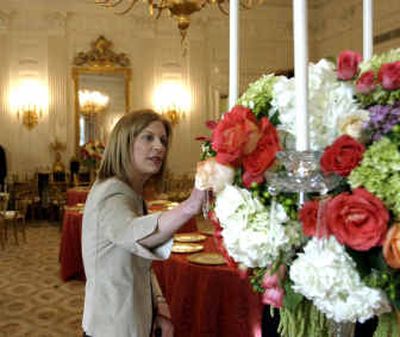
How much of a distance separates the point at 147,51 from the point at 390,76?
37.4 feet

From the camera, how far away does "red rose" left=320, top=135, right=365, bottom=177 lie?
774mm

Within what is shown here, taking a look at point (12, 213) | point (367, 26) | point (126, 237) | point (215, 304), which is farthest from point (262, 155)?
point (12, 213)

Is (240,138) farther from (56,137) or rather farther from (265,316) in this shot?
(56,137)

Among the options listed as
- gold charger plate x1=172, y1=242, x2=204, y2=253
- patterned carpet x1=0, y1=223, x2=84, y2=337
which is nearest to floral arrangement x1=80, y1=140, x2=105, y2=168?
patterned carpet x1=0, y1=223, x2=84, y2=337

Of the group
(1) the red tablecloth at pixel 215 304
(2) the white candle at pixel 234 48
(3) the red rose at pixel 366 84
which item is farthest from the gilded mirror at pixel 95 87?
(3) the red rose at pixel 366 84

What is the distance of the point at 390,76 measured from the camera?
0.80 m

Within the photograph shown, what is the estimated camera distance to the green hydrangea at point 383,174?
2.45 feet

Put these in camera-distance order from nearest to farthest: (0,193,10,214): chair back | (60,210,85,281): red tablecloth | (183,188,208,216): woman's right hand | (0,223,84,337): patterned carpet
A: (183,188,208,216): woman's right hand → (0,223,84,337): patterned carpet → (60,210,85,281): red tablecloth → (0,193,10,214): chair back

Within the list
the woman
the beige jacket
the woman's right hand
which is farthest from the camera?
the beige jacket

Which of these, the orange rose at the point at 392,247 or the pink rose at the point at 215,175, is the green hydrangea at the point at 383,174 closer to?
the orange rose at the point at 392,247

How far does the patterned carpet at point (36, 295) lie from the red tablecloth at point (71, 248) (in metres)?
0.13

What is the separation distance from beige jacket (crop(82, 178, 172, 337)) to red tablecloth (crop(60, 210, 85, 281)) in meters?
4.29

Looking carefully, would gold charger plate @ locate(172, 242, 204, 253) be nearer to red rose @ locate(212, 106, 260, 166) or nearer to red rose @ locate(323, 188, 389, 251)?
red rose @ locate(212, 106, 260, 166)

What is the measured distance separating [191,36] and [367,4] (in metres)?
11.4
